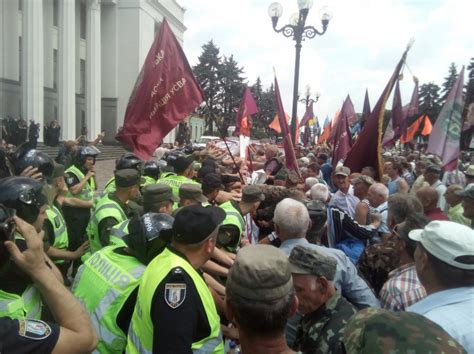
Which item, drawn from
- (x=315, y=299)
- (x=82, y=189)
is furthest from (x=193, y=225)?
(x=82, y=189)

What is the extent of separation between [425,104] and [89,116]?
4748 cm

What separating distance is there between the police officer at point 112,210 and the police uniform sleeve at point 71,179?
1.68m

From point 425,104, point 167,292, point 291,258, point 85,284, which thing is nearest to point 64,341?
point 167,292

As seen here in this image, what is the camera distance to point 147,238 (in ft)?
8.61

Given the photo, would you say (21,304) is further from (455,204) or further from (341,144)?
(341,144)

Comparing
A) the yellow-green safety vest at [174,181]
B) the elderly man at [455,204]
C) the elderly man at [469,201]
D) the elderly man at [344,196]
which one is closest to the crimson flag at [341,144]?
the elderly man at [344,196]

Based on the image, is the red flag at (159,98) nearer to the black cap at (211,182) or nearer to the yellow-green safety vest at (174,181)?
the yellow-green safety vest at (174,181)

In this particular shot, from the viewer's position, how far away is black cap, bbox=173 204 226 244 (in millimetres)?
2400

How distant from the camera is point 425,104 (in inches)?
2525

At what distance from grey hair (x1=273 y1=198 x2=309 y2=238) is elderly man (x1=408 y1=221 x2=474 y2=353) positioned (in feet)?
3.61

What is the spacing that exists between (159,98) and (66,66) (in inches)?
1021

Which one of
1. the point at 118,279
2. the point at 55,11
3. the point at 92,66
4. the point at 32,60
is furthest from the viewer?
the point at 92,66

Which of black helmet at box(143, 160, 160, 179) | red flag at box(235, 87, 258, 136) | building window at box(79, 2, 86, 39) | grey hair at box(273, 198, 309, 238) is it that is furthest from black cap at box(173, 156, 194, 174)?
building window at box(79, 2, 86, 39)

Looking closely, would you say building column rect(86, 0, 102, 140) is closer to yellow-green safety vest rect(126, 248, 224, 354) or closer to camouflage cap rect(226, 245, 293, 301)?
yellow-green safety vest rect(126, 248, 224, 354)
